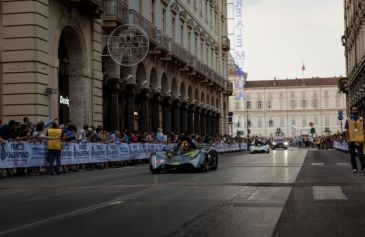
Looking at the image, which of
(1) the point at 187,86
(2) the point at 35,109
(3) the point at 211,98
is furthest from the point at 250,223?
(3) the point at 211,98

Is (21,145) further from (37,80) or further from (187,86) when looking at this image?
(187,86)

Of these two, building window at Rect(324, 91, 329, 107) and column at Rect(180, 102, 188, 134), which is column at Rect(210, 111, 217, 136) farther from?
building window at Rect(324, 91, 329, 107)

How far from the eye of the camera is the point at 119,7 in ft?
102

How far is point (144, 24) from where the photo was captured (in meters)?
35.2

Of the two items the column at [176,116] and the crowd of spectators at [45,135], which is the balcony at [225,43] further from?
the crowd of spectators at [45,135]

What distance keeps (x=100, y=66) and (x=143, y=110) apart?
30.1ft

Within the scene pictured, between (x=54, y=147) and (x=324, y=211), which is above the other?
(x=54, y=147)

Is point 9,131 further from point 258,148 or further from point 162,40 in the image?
point 258,148

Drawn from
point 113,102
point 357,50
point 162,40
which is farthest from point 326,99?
point 113,102

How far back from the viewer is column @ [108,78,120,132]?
32.2 meters

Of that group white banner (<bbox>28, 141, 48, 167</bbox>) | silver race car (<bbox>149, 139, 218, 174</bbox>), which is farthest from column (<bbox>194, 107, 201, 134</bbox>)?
silver race car (<bbox>149, 139, 218, 174</bbox>)

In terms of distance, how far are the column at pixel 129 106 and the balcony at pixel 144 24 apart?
304 centimetres

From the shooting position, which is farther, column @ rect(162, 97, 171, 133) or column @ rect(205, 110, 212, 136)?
column @ rect(205, 110, 212, 136)

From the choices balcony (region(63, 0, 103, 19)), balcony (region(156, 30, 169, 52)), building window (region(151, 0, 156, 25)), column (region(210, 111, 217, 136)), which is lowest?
column (region(210, 111, 217, 136))
